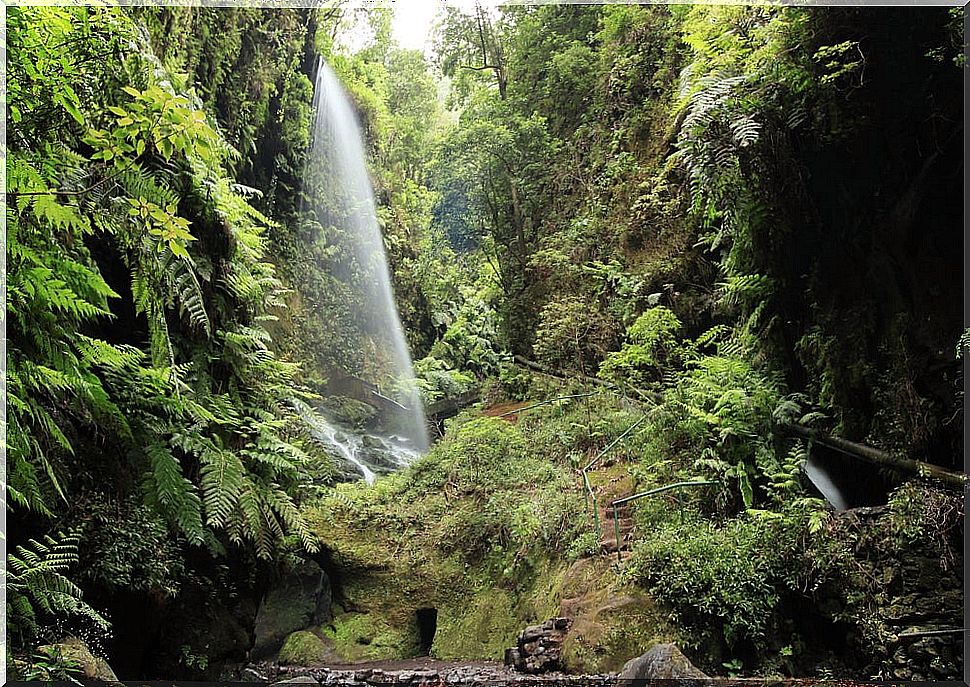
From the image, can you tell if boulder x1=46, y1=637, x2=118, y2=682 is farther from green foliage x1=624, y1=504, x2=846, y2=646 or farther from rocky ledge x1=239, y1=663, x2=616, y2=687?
green foliage x1=624, y1=504, x2=846, y2=646

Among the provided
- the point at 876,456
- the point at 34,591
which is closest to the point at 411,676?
the point at 34,591

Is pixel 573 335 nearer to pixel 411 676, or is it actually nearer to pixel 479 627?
pixel 479 627

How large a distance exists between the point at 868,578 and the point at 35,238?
11.6 feet

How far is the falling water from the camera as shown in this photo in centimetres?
862

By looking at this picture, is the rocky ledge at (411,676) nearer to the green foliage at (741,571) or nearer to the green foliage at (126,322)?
the green foliage at (741,571)

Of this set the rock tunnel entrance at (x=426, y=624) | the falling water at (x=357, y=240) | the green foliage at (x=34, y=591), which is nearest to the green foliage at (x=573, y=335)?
the falling water at (x=357, y=240)

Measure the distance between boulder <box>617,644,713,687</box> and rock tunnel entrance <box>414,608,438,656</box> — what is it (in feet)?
8.11

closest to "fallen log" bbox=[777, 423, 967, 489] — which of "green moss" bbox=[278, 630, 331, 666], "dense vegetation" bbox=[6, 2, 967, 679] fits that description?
"dense vegetation" bbox=[6, 2, 967, 679]

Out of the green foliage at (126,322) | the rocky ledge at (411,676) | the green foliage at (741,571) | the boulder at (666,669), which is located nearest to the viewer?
the green foliage at (126,322)

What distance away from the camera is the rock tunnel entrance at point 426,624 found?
5168 millimetres

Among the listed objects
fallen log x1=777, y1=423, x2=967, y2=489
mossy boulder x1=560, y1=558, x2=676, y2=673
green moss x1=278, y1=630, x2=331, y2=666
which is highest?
fallen log x1=777, y1=423, x2=967, y2=489

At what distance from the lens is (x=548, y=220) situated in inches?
321

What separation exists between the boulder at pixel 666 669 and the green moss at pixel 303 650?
8.84 feet

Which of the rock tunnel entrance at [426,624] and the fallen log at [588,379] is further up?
the fallen log at [588,379]
